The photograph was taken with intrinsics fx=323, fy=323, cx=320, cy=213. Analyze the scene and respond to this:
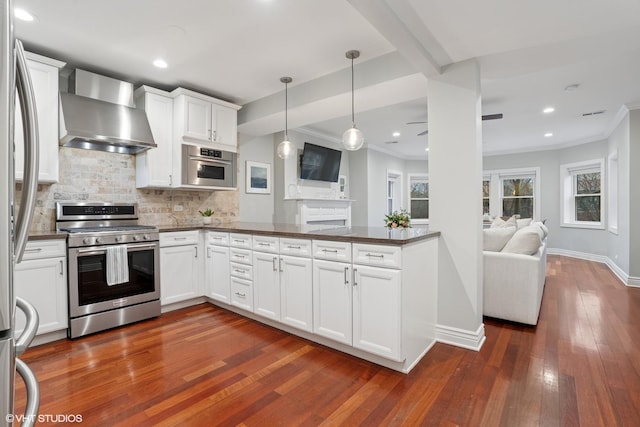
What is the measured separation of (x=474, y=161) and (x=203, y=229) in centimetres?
292

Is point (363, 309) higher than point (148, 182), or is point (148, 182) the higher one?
point (148, 182)

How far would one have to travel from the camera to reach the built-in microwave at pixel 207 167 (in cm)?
376

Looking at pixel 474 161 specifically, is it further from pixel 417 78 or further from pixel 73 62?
pixel 73 62

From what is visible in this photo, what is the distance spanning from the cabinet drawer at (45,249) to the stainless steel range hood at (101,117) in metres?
0.96

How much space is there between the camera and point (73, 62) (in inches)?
123

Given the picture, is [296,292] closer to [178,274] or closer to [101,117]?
[178,274]

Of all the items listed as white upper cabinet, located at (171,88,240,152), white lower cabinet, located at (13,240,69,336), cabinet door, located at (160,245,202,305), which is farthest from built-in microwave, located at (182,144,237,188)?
white lower cabinet, located at (13,240,69,336)

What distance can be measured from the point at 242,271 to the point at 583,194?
24.8 ft

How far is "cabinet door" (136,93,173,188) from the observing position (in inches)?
142

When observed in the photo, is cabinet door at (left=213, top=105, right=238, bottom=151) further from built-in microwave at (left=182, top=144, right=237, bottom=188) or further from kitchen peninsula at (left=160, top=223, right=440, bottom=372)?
kitchen peninsula at (left=160, top=223, right=440, bottom=372)

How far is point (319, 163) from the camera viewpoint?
20.1 ft

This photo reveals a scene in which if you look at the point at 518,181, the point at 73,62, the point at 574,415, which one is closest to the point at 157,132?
the point at 73,62

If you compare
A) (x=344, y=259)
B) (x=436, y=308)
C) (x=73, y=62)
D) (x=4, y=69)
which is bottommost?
(x=436, y=308)

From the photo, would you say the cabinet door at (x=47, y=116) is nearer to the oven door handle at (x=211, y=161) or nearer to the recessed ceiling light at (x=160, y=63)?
the recessed ceiling light at (x=160, y=63)
